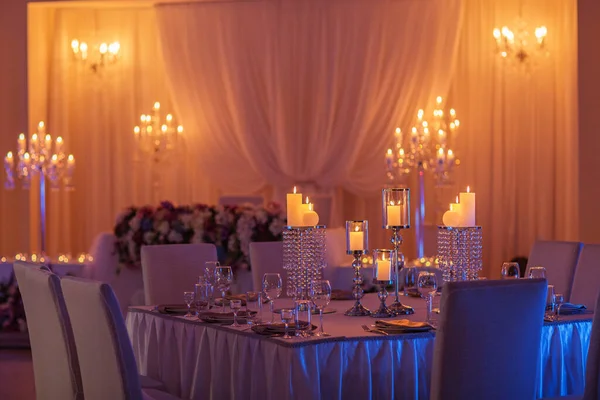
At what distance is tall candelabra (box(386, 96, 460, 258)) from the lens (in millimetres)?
8656

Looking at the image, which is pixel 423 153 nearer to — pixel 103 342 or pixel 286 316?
pixel 286 316

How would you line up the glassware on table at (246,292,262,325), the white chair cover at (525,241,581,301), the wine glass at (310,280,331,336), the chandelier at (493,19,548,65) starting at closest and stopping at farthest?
the wine glass at (310,280,331,336)
the glassware on table at (246,292,262,325)
the white chair cover at (525,241,581,301)
the chandelier at (493,19,548,65)

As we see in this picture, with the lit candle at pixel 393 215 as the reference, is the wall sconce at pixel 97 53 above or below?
above

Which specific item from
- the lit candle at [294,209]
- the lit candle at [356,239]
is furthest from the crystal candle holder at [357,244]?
the lit candle at [294,209]

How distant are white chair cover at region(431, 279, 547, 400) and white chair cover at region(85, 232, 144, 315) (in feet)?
13.6

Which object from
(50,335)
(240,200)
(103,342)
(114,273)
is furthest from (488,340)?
(240,200)

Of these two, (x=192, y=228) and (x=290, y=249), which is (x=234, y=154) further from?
(x=290, y=249)

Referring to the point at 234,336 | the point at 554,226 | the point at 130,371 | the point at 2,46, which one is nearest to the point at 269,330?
the point at 234,336

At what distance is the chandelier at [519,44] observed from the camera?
29.5 feet

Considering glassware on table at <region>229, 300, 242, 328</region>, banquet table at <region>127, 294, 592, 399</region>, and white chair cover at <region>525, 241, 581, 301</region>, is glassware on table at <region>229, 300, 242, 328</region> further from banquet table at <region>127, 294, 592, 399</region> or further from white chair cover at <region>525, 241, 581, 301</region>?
white chair cover at <region>525, 241, 581, 301</region>

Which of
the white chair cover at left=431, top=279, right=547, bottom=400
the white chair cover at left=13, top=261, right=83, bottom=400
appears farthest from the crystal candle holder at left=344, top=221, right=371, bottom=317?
the white chair cover at left=13, top=261, right=83, bottom=400

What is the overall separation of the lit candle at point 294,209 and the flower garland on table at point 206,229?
8.74 feet

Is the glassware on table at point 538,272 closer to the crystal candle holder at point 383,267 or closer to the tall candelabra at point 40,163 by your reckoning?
the crystal candle holder at point 383,267

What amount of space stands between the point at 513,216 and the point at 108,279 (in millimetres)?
3997
